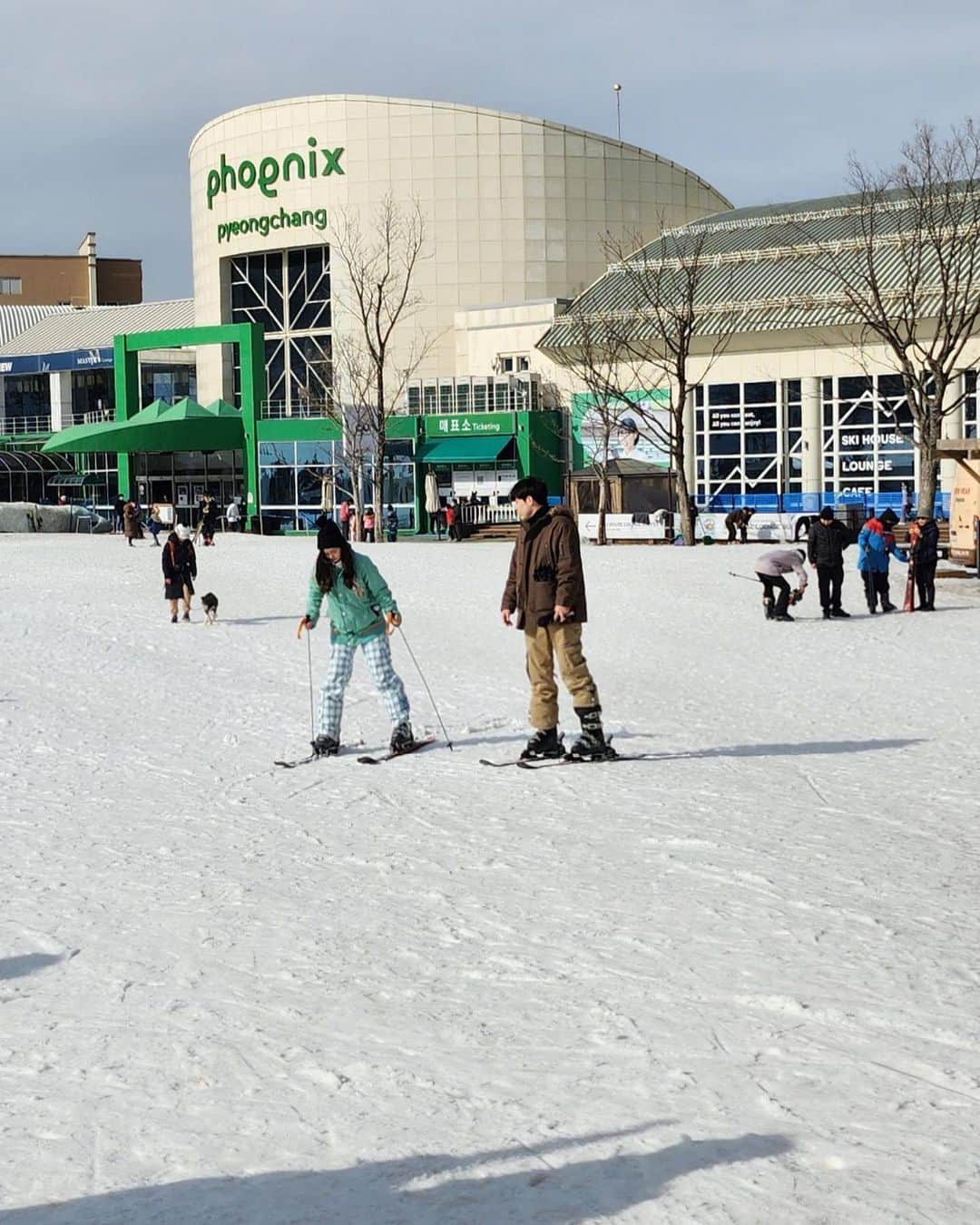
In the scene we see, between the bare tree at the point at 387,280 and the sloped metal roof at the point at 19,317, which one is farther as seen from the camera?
the sloped metal roof at the point at 19,317

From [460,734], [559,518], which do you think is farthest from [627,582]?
[559,518]

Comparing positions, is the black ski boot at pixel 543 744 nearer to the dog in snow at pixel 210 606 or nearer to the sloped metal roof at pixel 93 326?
the dog in snow at pixel 210 606

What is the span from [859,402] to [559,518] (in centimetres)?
4030

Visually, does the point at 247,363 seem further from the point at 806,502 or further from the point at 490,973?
the point at 490,973

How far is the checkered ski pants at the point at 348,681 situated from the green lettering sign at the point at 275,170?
57446mm

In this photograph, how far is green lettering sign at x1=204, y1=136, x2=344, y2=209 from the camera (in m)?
65.0

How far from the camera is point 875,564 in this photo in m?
21.1

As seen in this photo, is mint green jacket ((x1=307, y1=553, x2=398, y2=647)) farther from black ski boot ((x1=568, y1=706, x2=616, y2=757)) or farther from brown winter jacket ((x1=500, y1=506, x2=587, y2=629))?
black ski boot ((x1=568, y1=706, x2=616, y2=757))

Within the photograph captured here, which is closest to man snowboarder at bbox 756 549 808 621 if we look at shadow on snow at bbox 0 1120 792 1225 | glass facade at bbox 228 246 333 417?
shadow on snow at bbox 0 1120 792 1225

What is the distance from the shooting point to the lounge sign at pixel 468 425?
54188 mm

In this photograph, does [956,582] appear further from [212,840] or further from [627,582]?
[212,840]

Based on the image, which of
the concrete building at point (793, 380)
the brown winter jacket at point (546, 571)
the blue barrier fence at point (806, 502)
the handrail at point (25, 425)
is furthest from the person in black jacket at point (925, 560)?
the handrail at point (25, 425)

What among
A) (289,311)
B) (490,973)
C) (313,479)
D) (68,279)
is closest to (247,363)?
(313,479)

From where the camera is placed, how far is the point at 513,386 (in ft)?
180
